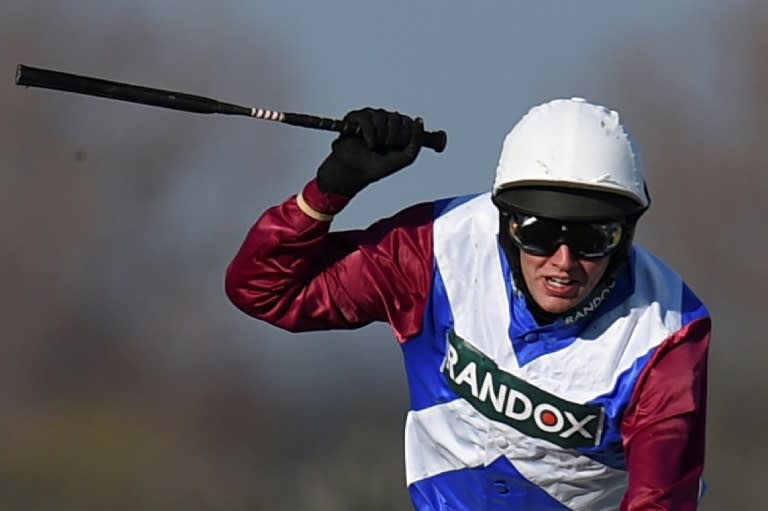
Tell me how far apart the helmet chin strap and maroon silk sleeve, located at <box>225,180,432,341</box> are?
38 cm

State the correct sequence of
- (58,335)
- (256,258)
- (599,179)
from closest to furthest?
(599,179) < (256,258) < (58,335)

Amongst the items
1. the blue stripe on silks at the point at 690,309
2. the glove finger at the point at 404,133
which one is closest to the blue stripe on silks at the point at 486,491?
the blue stripe on silks at the point at 690,309

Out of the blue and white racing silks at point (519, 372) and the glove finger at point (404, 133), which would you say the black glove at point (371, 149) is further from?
the blue and white racing silks at point (519, 372)

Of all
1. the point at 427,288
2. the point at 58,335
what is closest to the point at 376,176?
the point at 427,288

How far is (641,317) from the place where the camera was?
7.18 meters

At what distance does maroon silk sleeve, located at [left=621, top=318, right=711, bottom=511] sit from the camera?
22.7ft

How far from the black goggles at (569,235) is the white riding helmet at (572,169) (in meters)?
0.03

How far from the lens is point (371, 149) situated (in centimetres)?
717

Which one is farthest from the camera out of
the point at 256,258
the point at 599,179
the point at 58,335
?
the point at 58,335

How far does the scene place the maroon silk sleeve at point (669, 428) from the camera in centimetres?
691

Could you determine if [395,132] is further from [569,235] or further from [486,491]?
[486,491]

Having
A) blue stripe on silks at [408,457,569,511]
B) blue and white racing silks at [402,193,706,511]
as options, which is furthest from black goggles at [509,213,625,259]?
blue stripe on silks at [408,457,569,511]

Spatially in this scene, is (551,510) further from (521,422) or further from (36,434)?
(36,434)

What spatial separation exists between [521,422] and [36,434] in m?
13.3
